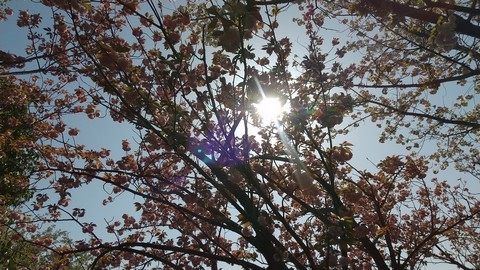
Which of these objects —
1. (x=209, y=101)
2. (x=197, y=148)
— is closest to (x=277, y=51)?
(x=209, y=101)

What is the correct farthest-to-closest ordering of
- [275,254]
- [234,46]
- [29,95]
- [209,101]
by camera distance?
1. [29,95]
2. [209,101]
3. [275,254]
4. [234,46]

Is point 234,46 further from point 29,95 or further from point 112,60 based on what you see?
point 29,95

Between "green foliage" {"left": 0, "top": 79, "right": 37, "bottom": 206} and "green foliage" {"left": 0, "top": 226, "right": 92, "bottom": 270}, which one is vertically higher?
"green foliage" {"left": 0, "top": 79, "right": 37, "bottom": 206}

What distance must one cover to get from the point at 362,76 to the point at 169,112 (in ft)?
16.3

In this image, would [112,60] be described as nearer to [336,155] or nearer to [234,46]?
[234,46]

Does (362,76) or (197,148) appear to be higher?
(362,76)

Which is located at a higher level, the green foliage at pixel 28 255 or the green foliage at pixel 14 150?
the green foliage at pixel 14 150

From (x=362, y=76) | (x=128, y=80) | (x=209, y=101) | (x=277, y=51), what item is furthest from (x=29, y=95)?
(x=362, y=76)

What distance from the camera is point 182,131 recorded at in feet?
11.5

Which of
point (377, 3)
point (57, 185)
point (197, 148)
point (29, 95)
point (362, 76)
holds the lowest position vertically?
point (197, 148)

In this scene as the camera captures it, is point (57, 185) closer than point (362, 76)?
Yes

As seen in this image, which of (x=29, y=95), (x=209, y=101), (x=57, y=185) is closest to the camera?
(x=209, y=101)

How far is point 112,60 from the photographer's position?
9.69 feet

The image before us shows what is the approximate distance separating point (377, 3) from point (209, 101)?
1.89 meters
